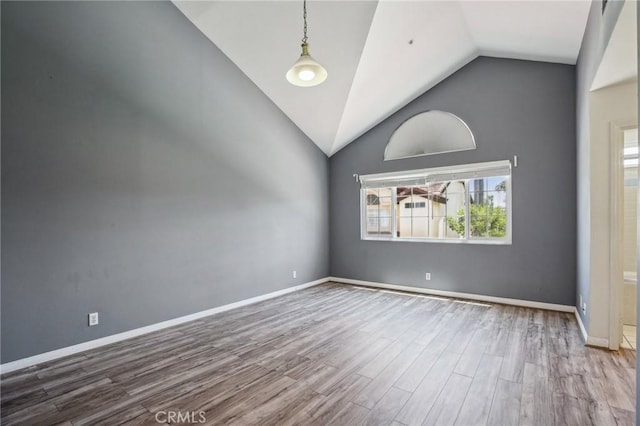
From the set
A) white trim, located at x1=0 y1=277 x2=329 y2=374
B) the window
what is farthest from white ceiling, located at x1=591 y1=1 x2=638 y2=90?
white trim, located at x1=0 y1=277 x2=329 y2=374

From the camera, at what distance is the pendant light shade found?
2.52 metres

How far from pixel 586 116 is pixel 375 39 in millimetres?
2409

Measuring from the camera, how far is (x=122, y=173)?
10.8 ft

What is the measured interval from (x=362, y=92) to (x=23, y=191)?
4.10m

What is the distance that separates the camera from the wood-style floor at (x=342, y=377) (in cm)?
199

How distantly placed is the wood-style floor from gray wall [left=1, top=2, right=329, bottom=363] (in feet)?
1.73

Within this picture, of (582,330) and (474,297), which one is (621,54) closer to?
(582,330)

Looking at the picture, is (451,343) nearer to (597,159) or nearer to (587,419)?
(587,419)

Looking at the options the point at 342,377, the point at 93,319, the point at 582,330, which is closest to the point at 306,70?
the point at 342,377

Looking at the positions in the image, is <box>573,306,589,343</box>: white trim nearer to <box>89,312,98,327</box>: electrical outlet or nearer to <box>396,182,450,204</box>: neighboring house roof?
<box>396,182,450,204</box>: neighboring house roof

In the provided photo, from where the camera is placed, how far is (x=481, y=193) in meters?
4.71

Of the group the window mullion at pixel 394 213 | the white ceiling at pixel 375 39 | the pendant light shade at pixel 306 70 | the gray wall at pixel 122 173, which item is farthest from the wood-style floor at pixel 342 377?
the white ceiling at pixel 375 39

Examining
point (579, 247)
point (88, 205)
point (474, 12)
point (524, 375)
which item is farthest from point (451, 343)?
point (88, 205)

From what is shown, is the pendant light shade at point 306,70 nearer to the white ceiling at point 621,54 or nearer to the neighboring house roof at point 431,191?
the white ceiling at point 621,54
